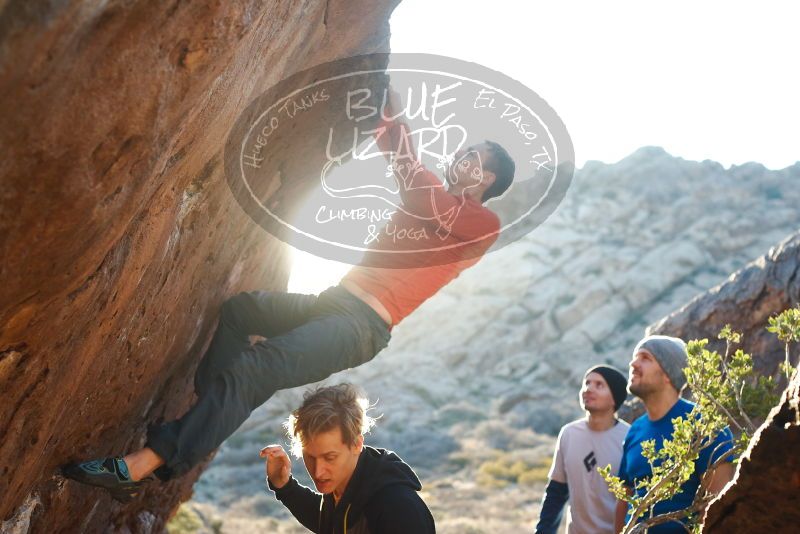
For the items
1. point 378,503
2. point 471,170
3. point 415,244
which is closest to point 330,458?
point 378,503

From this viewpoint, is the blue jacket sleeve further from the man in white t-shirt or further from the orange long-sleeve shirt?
the orange long-sleeve shirt

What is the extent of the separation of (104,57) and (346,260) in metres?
3.22

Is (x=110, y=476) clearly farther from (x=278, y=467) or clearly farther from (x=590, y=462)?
(x=590, y=462)

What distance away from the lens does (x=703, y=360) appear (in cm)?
430

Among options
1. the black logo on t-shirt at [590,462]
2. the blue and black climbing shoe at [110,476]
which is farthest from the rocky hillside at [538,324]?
the blue and black climbing shoe at [110,476]

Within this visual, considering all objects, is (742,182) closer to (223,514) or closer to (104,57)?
(223,514)

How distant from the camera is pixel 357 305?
17.4 ft

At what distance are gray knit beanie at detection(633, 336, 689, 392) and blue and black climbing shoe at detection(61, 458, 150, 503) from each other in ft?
11.6

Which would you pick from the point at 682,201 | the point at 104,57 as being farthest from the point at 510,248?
the point at 104,57

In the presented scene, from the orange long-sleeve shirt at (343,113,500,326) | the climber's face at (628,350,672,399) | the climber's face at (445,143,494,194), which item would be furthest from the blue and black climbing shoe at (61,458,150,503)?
the climber's face at (628,350,672,399)

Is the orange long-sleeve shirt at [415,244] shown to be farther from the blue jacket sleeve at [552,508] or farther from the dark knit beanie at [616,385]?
the blue jacket sleeve at [552,508]

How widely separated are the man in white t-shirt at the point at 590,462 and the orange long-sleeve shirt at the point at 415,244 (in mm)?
1725

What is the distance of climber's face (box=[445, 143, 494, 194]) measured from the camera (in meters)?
5.60

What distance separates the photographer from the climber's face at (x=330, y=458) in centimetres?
414
